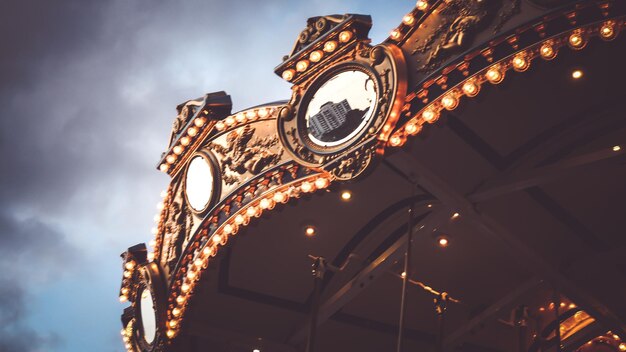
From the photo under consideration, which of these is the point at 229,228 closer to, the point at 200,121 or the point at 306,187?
the point at 306,187

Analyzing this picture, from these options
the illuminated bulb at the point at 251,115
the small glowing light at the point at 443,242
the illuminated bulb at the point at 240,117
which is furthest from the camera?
the small glowing light at the point at 443,242

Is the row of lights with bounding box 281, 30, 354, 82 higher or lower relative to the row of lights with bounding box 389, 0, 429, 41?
higher

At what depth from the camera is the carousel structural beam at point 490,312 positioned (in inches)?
400

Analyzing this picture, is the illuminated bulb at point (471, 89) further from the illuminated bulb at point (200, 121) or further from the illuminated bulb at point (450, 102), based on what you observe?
the illuminated bulb at point (200, 121)

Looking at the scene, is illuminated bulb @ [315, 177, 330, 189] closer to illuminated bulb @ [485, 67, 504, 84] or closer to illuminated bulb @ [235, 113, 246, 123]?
illuminated bulb @ [235, 113, 246, 123]

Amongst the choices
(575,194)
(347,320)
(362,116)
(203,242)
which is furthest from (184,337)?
(575,194)

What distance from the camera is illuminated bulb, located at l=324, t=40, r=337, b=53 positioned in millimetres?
8180

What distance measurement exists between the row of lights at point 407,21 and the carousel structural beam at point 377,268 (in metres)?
2.19

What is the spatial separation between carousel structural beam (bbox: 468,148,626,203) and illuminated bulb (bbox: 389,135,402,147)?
1.52 metres

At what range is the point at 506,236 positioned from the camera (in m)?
8.72

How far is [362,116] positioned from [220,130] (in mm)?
2732

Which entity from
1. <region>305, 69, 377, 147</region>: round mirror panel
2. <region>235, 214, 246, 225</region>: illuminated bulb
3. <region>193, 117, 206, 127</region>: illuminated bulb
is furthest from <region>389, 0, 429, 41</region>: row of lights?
<region>193, 117, 206, 127</region>: illuminated bulb

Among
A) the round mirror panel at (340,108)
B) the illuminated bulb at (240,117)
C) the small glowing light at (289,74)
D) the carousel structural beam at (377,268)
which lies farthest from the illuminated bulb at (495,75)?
the illuminated bulb at (240,117)

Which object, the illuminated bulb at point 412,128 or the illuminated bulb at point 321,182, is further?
the illuminated bulb at point 321,182
